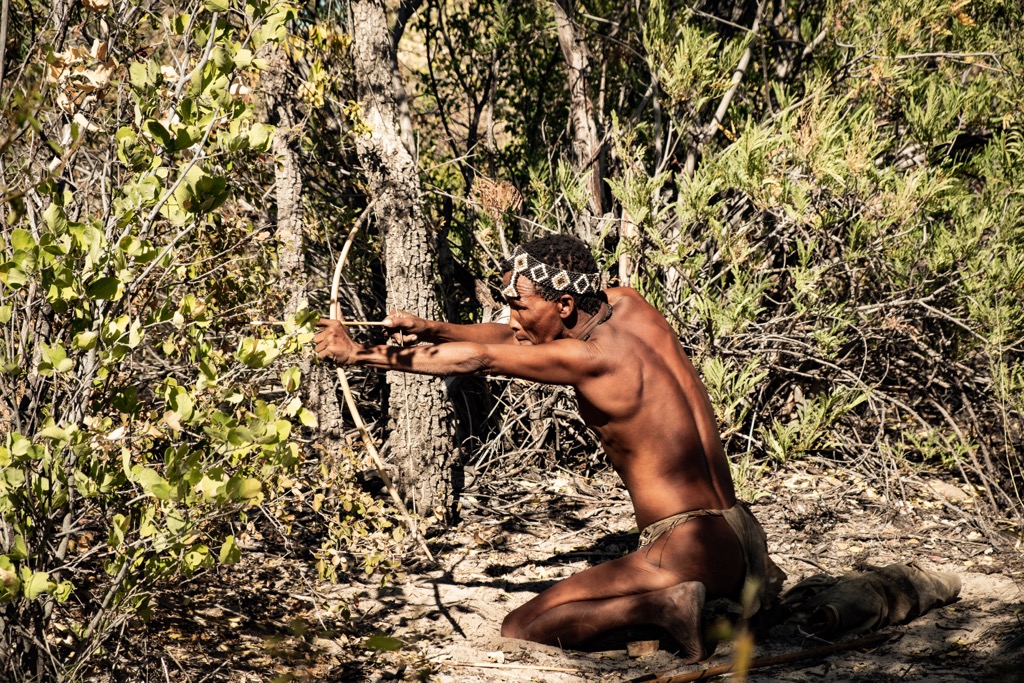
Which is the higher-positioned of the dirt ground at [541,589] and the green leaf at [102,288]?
the green leaf at [102,288]

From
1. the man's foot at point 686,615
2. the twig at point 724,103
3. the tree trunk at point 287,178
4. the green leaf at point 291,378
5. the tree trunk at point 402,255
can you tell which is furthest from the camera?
the twig at point 724,103

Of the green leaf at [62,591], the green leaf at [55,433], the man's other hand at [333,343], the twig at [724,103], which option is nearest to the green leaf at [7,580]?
the green leaf at [62,591]

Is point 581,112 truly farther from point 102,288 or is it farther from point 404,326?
point 102,288

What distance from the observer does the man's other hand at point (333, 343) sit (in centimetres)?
310

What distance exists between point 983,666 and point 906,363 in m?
2.70

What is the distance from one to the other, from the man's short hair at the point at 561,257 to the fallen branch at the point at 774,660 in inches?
57.7

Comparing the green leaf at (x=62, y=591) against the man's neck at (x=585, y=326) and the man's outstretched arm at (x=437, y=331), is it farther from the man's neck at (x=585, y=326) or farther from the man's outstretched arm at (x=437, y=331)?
the man's neck at (x=585, y=326)

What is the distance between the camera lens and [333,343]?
311cm

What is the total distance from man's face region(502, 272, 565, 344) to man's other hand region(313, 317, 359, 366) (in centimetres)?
95

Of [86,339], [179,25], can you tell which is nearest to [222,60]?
[179,25]

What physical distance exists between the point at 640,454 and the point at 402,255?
75.4 inches

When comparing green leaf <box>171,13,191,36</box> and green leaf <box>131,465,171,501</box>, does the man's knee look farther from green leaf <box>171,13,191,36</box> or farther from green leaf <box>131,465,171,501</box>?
green leaf <box>171,13,191,36</box>

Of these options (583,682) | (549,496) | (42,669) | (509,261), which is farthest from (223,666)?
(549,496)

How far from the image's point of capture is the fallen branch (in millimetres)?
3488
